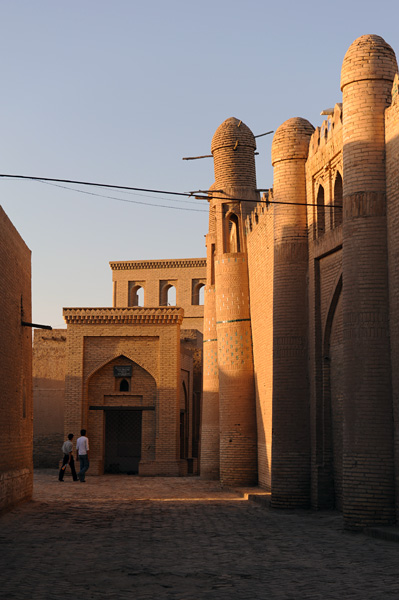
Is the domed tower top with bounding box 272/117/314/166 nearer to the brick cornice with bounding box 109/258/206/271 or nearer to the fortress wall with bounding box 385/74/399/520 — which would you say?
the fortress wall with bounding box 385/74/399/520

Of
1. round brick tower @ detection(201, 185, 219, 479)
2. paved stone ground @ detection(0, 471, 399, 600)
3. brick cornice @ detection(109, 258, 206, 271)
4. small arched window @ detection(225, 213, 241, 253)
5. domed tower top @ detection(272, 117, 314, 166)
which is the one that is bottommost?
paved stone ground @ detection(0, 471, 399, 600)

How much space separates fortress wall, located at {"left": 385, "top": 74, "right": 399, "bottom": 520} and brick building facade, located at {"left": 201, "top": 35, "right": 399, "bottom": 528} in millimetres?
30

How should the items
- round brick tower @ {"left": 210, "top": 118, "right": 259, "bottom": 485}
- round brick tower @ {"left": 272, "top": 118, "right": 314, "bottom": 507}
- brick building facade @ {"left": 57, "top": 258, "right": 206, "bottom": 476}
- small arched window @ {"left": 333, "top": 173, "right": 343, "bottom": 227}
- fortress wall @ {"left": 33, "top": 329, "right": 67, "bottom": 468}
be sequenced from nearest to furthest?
small arched window @ {"left": 333, "top": 173, "right": 343, "bottom": 227} → round brick tower @ {"left": 272, "top": 118, "right": 314, "bottom": 507} → round brick tower @ {"left": 210, "top": 118, "right": 259, "bottom": 485} → brick building facade @ {"left": 57, "top": 258, "right": 206, "bottom": 476} → fortress wall @ {"left": 33, "top": 329, "right": 67, "bottom": 468}

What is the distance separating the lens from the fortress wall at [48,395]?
27.4 m

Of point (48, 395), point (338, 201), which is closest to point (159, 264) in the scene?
point (48, 395)

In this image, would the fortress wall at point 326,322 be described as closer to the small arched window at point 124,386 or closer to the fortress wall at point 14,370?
the fortress wall at point 14,370

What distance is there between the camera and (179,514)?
43.2 feet

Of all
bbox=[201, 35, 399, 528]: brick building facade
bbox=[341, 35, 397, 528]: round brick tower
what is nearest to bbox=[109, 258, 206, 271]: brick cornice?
bbox=[201, 35, 399, 528]: brick building facade

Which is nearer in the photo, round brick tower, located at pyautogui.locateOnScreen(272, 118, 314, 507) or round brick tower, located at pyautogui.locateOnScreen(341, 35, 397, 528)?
round brick tower, located at pyautogui.locateOnScreen(341, 35, 397, 528)

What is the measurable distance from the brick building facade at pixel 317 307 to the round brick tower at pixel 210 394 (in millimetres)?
53

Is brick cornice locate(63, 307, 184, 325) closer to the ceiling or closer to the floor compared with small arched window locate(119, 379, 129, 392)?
closer to the ceiling

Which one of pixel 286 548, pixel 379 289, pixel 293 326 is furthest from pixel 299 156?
pixel 286 548

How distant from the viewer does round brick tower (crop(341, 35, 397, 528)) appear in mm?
11156

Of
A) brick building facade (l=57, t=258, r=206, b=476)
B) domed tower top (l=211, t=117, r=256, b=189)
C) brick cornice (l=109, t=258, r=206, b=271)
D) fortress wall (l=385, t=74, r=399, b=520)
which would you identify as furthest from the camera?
brick cornice (l=109, t=258, r=206, b=271)
